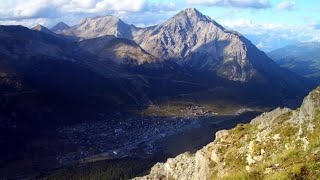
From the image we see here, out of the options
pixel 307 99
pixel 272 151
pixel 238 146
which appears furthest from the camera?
pixel 238 146

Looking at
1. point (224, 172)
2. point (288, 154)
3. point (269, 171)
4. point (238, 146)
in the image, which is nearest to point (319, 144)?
point (288, 154)

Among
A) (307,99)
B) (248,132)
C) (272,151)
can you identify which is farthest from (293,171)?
(248,132)

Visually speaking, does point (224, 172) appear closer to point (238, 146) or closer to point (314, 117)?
point (238, 146)

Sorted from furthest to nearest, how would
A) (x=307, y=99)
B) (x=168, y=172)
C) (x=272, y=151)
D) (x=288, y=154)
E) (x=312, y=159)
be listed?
(x=168, y=172)
(x=307, y=99)
(x=272, y=151)
(x=288, y=154)
(x=312, y=159)

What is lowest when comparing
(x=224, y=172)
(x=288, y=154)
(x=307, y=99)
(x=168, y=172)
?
(x=168, y=172)

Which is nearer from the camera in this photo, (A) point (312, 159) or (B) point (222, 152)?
(A) point (312, 159)

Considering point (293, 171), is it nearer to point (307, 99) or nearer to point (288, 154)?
point (288, 154)

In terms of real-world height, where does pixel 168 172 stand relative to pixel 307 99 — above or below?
below
